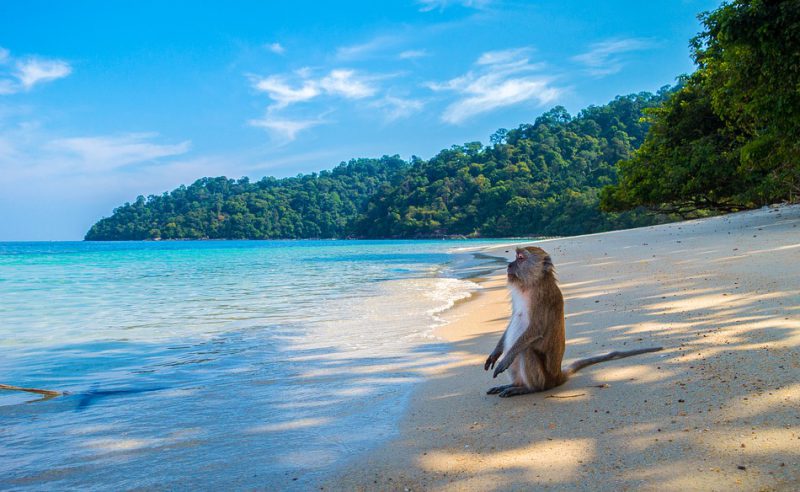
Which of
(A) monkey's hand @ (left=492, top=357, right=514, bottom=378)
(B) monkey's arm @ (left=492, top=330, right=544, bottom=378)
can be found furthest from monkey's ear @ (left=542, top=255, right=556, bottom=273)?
(A) monkey's hand @ (left=492, top=357, right=514, bottom=378)

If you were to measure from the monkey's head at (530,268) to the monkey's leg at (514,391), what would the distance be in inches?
28.1

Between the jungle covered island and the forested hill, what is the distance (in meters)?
0.27

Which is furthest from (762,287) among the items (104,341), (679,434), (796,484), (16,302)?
(16,302)

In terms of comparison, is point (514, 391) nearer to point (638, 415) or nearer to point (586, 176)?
point (638, 415)

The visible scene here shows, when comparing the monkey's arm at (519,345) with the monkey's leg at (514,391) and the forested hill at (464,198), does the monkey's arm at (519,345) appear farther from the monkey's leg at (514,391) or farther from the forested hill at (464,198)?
the forested hill at (464,198)

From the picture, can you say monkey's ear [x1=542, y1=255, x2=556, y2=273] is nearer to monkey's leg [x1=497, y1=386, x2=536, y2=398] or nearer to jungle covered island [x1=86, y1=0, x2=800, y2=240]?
monkey's leg [x1=497, y1=386, x2=536, y2=398]

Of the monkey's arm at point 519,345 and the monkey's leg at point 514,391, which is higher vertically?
the monkey's arm at point 519,345

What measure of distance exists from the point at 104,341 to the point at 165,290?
26.4ft

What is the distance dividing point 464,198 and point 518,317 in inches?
3394

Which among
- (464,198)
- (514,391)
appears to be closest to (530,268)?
(514,391)

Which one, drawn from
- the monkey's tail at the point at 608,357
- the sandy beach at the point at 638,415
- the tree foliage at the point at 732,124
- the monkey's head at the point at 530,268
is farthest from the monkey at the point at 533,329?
the tree foliage at the point at 732,124

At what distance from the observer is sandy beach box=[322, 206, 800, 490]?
2354mm

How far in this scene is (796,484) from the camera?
206 cm

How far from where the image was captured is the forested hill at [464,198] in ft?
246
